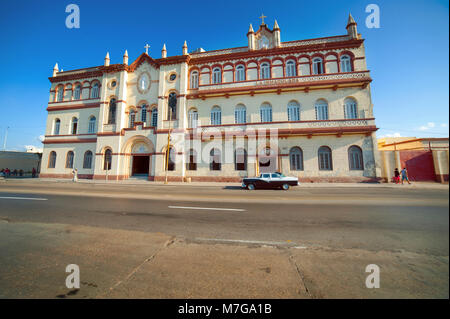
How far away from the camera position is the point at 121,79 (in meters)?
21.3

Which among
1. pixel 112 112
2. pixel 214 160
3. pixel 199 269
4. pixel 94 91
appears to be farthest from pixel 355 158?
pixel 94 91

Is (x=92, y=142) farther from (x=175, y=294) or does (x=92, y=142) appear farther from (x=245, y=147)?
(x=175, y=294)

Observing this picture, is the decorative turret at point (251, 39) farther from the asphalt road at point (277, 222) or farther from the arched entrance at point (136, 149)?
the asphalt road at point (277, 222)

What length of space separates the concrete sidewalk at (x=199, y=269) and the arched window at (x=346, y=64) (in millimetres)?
20846

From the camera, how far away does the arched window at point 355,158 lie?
16531 millimetres

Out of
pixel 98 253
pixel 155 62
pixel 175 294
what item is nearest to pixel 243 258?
pixel 175 294

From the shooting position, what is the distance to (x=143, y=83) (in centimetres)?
2166

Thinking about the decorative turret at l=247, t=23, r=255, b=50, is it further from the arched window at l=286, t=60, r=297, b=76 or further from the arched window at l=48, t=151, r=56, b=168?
the arched window at l=48, t=151, r=56, b=168

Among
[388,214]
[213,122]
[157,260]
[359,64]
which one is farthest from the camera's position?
[213,122]

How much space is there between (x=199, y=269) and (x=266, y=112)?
718 inches

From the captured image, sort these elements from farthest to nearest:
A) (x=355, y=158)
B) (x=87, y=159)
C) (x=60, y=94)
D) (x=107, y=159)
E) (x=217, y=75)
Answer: (x=60, y=94) → (x=87, y=159) → (x=107, y=159) → (x=217, y=75) → (x=355, y=158)

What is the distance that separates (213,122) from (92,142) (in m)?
15.4

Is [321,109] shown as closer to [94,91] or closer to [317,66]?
[317,66]

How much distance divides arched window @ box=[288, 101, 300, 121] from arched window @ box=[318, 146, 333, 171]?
396cm
